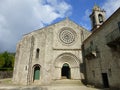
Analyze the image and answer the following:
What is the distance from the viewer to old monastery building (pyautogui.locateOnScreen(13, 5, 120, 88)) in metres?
19.5

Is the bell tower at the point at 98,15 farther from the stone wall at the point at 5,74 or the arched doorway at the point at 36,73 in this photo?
the stone wall at the point at 5,74

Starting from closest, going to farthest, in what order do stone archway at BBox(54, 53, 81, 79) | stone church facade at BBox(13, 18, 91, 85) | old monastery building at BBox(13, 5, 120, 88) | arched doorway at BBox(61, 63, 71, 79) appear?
old monastery building at BBox(13, 5, 120, 88)
stone church facade at BBox(13, 18, 91, 85)
stone archway at BBox(54, 53, 81, 79)
arched doorway at BBox(61, 63, 71, 79)

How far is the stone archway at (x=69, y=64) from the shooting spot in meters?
23.0

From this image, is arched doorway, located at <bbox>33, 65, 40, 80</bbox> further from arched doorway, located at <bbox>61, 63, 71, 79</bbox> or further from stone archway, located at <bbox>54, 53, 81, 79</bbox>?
arched doorway, located at <bbox>61, 63, 71, 79</bbox>

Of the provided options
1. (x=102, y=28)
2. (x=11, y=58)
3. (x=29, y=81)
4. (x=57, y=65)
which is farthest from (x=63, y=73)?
(x=11, y=58)

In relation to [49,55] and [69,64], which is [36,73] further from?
[69,64]

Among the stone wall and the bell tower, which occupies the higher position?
the bell tower

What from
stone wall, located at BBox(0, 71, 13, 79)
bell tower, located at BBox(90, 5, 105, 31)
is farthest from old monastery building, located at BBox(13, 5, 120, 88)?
stone wall, located at BBox(0, 71, 13, 79)

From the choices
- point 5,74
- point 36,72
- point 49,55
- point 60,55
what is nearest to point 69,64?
point 60,55

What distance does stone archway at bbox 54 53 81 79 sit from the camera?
22984 mm

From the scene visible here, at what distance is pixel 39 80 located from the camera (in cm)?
2170

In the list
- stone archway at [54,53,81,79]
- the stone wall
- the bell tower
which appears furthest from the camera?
the stone wall

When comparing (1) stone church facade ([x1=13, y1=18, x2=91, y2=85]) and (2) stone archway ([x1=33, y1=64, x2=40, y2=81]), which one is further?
(2) stone archway ([x1=33, y1=64, x2=40, y2=81])

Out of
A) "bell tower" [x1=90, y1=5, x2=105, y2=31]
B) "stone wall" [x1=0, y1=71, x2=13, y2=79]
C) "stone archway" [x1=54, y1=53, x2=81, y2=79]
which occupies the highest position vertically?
"bell tower" [x1=90, y1=5, x2=105, y2=31]
